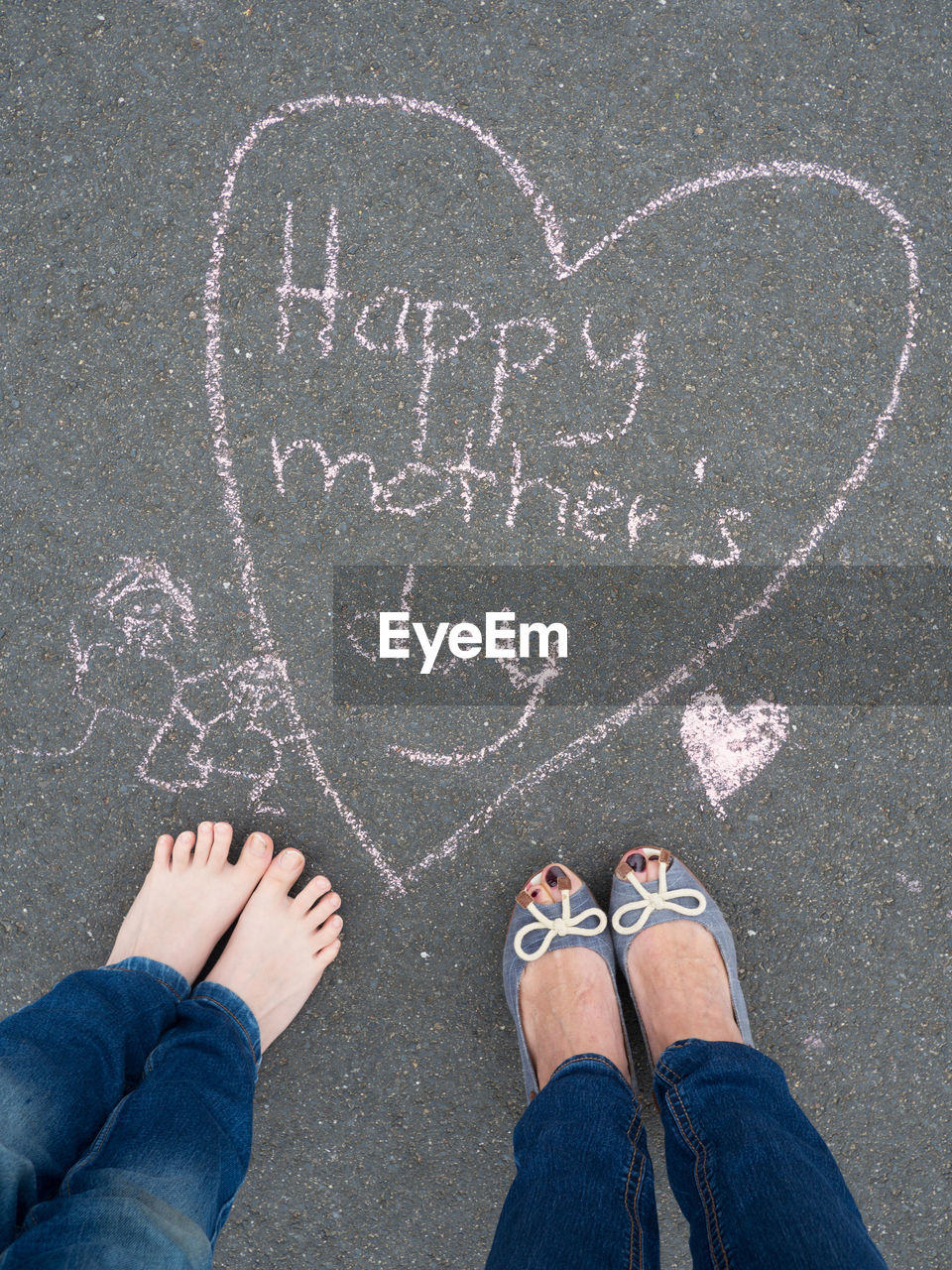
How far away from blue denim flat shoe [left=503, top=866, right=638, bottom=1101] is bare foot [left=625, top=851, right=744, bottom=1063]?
0.26ft

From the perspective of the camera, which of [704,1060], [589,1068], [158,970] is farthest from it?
[158,970]

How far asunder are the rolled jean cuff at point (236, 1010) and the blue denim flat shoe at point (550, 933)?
0.64 meters

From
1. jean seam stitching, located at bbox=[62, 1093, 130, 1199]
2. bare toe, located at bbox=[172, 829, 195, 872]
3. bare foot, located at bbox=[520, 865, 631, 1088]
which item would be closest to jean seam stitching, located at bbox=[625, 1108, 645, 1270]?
bare foot, located at bbox=[520, 865, 631, 1088]

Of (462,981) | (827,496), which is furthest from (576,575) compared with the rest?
(462,981)

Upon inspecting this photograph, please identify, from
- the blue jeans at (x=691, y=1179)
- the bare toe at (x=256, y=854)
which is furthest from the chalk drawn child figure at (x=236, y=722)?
the blue jeans at (x=691, y=1179)

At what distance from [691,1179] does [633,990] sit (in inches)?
20.5

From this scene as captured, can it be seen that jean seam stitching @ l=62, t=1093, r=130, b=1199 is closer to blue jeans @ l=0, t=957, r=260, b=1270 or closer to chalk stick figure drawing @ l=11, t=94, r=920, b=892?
blue jeans @ l=0, t=957, r=260, b=1270

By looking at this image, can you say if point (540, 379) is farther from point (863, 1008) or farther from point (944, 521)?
point (863, 1008)

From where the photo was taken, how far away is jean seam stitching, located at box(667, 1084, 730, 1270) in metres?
1.40

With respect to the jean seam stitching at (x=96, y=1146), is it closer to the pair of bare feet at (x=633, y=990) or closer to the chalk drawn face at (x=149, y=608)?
the pair of bare feet at (x=633, y=990)

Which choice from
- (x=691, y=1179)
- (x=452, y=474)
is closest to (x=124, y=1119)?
(x=691, y=1179)

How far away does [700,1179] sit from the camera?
59.6 inches

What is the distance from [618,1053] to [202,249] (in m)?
2.36

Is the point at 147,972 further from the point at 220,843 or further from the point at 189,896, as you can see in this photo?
the point at 220,843
